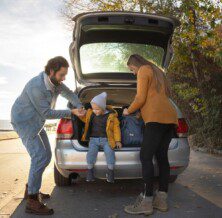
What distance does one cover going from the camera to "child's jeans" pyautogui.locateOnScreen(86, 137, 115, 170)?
18.4 ft

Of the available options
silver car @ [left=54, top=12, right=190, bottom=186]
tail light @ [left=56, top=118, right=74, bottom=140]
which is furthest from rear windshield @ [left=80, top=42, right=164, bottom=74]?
tail light @ [left=56, top=118, right=74, bottom=140]

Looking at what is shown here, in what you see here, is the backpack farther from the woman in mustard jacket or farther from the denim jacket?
the denim jacket

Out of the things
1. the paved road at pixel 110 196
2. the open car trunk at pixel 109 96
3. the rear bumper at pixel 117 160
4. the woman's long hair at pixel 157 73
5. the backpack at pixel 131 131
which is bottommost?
the paved road at pixel 110 196

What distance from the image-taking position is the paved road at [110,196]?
517cm

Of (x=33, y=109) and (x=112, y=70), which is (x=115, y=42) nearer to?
(x=112, y=70)

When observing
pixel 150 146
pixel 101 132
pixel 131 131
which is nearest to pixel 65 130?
pixel 101 132

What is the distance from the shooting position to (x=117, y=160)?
18.5 ft

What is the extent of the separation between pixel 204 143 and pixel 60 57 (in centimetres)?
915

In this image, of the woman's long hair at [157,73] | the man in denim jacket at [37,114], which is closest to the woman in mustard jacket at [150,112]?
the woman's long hair at [157,73]

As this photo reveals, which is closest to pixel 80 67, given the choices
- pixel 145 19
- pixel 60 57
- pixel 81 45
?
pixel 81 45

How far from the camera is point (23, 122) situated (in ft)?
17.2

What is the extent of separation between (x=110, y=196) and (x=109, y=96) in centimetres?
241

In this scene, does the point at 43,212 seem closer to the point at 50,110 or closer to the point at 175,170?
the point at 50,110

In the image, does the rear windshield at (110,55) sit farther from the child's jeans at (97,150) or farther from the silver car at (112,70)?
the child's jeans at (97,150)
